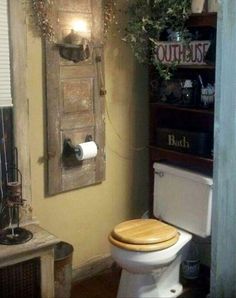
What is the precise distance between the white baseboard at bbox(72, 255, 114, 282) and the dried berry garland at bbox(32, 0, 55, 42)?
150 cm

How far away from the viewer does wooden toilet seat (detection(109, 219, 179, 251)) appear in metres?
2.43

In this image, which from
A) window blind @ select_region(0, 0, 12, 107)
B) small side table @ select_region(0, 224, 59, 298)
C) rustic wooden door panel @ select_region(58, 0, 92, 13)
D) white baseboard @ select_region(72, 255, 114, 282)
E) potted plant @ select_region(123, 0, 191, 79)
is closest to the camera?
small side table @ select_region(0, 224, 59, 298)

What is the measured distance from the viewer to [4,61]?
2.40m

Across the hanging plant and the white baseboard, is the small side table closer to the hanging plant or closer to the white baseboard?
the white baseboard

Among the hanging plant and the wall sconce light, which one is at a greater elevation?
the hanging plant

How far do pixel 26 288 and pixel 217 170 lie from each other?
1.47m

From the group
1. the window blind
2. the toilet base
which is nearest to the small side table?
the toilet base

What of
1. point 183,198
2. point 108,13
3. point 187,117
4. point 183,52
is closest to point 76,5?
point 108,13

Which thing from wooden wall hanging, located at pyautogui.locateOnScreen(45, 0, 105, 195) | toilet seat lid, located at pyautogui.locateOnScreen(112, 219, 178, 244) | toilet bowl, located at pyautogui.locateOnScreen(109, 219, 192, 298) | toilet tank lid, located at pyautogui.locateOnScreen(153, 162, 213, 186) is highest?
wooden wall hanging, located at pyautogui.locateOnScreen(45, 0, 105, 195)

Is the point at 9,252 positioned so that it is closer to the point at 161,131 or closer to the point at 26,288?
the point at 26,288

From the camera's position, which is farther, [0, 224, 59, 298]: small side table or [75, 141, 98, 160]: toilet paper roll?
[75, 141, 98, 160]: toilet paper roll

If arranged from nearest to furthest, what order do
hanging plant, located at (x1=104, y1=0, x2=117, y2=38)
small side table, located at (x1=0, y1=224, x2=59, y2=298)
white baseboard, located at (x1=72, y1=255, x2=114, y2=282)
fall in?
small side table, located at (x1=0, y1=224, x2=59, y2=298)
hanging plant, located at (x1=104, y1=0, x2=117, y2=38)
white baseboard, located at (x1=72, y1=255, x2=114, y2=282)

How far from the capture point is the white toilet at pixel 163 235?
2436mm

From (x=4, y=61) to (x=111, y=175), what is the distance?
43.1 inches
